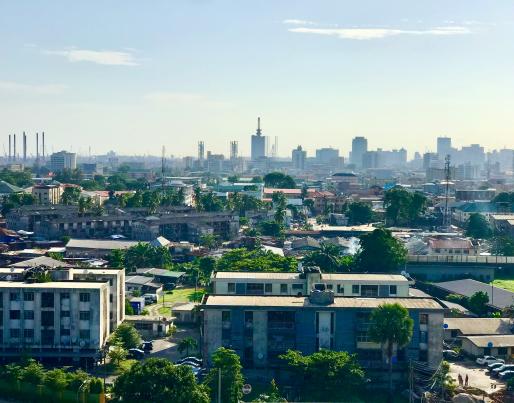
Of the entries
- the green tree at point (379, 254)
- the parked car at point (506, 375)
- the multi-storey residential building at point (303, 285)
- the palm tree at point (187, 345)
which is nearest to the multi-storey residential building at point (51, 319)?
the palm tree at point (187, 345)

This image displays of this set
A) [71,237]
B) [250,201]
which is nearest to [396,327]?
[71,237]

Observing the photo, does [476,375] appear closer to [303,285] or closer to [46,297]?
[303,285]

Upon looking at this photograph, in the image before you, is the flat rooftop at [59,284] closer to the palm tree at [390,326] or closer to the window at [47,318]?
the window at [47,318]

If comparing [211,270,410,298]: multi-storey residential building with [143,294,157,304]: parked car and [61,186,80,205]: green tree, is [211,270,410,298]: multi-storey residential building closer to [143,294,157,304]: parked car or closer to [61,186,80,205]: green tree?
[143,294,157,304]: parked car

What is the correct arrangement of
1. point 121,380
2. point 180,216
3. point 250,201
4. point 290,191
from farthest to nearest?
point 290,191 → point 250,201 → point 180,216 → point 121,380

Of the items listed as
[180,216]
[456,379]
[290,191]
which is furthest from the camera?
[290,191]

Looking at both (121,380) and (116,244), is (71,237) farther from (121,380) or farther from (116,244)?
(121,380)
